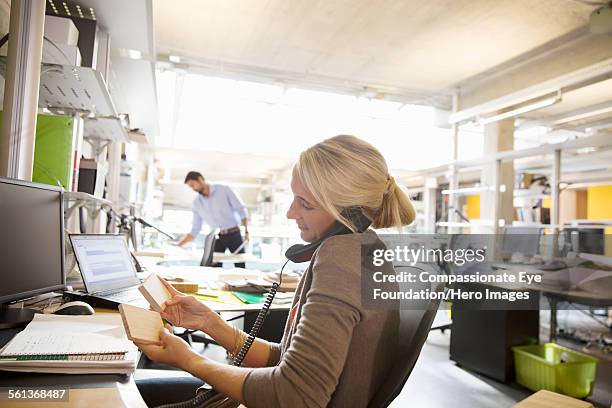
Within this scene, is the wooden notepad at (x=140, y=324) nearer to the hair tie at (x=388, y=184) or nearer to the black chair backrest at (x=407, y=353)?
the black chair backrest at (x=407, y=353)

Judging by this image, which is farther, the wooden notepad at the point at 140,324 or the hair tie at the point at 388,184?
the hair tie at the point at 388,184

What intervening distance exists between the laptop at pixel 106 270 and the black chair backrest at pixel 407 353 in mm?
1037

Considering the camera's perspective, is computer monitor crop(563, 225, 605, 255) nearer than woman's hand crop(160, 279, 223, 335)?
No

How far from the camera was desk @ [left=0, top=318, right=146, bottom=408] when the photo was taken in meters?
0.77

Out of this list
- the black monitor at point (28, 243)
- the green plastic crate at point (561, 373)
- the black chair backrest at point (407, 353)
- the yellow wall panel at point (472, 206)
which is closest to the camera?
the black chair backrest at point (407, 353)

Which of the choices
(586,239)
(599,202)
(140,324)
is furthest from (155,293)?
(599,202)

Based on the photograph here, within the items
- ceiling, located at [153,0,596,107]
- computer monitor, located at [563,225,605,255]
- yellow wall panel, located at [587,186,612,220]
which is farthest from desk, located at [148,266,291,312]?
yellow wall panel, located at [587,186,612,220]

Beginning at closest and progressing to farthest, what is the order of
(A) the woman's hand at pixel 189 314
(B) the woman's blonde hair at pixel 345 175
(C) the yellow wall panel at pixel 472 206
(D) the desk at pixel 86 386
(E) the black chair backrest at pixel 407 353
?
(D) the desk at pixel 86 386 < (E) the black chair backrest at pixel 407 353 < (B) the woman's blonde hair at pixel 345 175 < (A) the woman's hand at pixel 189 314 < (C) the yellow wall panel at pixel 472 206

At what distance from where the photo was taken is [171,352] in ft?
3.21

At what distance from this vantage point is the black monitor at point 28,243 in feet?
3.71

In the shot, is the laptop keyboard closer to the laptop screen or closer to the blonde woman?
→ the laptop screen

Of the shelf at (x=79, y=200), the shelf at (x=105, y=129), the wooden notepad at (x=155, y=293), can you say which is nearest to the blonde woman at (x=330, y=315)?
the wooden notepad at (x=155, y=293)

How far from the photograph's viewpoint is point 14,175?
4.94ft

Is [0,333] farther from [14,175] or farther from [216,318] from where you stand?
[14,175]
